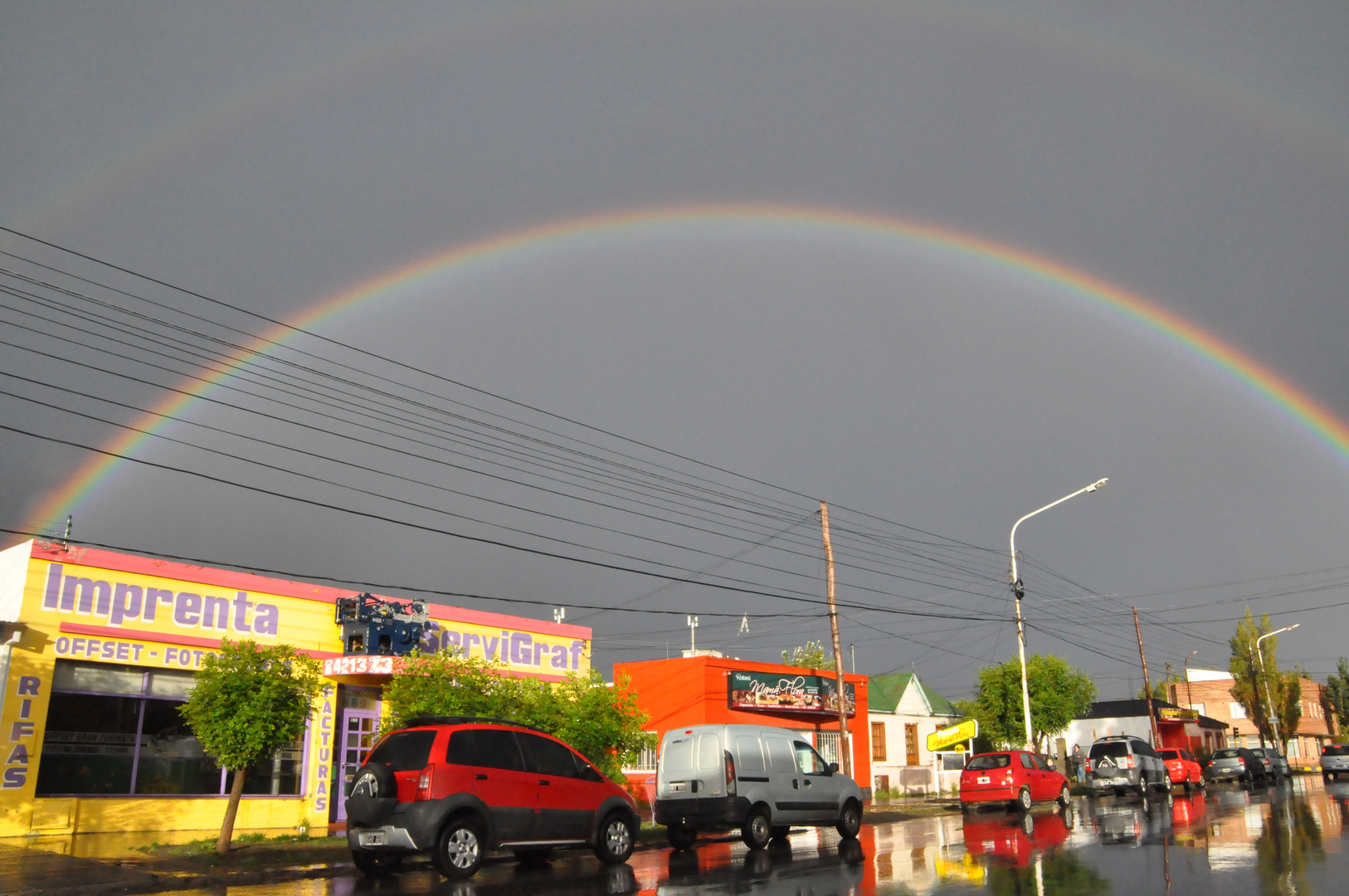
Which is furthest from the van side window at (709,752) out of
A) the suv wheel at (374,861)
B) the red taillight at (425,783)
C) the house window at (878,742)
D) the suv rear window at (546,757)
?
the house window at (878,742)

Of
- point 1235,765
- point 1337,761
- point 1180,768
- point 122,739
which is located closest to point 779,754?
point 122,739

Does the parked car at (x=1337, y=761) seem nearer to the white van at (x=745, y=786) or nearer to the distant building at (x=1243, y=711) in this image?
the distant building at (x=1243, y=711)

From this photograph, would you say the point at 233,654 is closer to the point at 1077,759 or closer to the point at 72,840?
the point at 72,840

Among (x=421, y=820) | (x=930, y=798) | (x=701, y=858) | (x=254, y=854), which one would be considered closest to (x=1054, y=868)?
(x=701, y=858)

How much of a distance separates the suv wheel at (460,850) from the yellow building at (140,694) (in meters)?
7.31

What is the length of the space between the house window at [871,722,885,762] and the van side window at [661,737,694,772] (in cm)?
2776

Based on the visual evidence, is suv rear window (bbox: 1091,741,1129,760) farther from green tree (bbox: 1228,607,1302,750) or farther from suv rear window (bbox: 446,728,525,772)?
green tree (bbox: 1228,607,1302,750)

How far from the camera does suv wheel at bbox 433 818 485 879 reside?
13227mm

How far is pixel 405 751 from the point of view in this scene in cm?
1379

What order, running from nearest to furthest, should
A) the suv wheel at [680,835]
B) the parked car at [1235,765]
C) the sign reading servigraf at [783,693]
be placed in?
1. the suv wheel at [680,835]
2. the sign reading servigraf at [783,693]
3. the parked car at [1235,765]

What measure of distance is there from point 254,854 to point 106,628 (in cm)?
620

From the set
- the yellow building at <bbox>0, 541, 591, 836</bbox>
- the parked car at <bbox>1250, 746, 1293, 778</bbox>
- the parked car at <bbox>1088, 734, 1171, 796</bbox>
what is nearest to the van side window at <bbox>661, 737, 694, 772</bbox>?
the yellow building at <bbox>0, 541, 591, 836</bbox>

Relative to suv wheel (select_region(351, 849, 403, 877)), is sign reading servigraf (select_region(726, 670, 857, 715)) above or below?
above

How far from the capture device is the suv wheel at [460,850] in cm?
1323
